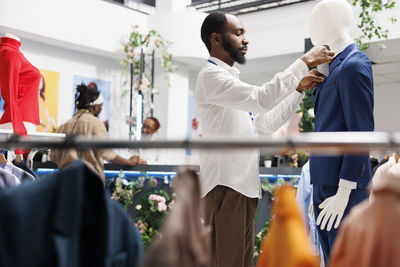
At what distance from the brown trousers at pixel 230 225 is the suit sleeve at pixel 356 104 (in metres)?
0.43

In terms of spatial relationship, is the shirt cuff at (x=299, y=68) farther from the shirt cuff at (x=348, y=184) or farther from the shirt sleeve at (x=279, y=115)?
the shirt cuff at (x=348, y=184)

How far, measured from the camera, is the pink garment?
2.83 ft

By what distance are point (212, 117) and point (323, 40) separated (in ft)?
1.90

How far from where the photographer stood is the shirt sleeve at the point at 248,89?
200cm

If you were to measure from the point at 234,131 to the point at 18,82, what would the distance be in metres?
1.88

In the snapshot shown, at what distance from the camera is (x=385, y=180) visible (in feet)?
2.94

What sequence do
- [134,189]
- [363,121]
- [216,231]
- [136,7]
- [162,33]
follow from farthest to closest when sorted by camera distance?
[136,7] → [162,33] → [134,189] → [216,231] → [363,121]

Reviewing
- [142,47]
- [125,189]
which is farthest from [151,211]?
[142,47]

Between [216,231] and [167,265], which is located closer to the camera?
[167,265]

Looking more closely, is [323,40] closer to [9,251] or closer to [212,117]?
[212,117]

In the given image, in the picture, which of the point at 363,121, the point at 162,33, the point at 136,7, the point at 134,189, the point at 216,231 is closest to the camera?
the point at 363,121

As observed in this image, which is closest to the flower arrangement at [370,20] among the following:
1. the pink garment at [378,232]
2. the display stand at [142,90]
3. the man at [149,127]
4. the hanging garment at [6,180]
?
the man at [149,127]

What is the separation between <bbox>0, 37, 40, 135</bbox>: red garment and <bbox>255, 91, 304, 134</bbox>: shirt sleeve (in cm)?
156

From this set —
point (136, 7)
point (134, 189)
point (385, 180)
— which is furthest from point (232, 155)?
point (136, 7)
